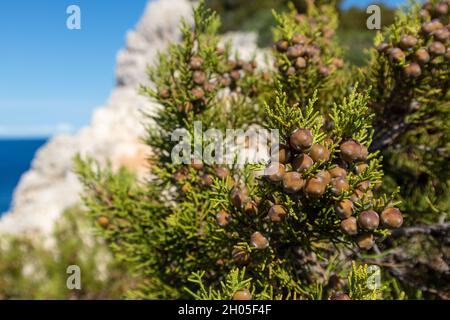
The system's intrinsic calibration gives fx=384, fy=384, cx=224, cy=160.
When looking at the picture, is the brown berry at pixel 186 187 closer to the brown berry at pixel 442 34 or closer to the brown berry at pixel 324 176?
the brown berry at pixel 324 176

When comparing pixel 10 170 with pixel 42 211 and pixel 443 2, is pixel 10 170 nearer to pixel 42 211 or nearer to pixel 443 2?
pixel 42 211

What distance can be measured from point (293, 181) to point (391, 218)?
38 cm

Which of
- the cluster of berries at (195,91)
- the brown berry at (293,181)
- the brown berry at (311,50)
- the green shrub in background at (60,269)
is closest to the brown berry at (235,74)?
the cluster of berries at (195,91)

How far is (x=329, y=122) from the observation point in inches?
91.3

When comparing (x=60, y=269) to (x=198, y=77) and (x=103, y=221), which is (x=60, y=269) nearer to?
(x=103, y=221)

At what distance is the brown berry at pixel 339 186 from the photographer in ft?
4.39

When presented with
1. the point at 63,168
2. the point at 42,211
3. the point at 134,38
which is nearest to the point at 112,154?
the point at 42,211

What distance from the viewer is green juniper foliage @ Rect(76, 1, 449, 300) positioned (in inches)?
54.8

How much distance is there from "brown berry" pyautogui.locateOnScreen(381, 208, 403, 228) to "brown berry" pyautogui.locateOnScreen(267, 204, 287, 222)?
0.35m

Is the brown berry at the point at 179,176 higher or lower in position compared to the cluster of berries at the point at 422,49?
lower

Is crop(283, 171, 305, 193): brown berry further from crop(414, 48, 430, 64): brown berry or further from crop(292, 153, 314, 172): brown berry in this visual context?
crop(414, 48, 430, 64): brown berry

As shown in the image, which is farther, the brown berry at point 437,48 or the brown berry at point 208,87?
the brown berry at point 208,87

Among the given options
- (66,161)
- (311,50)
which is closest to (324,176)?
(311,50)

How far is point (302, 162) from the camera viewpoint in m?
1.32
